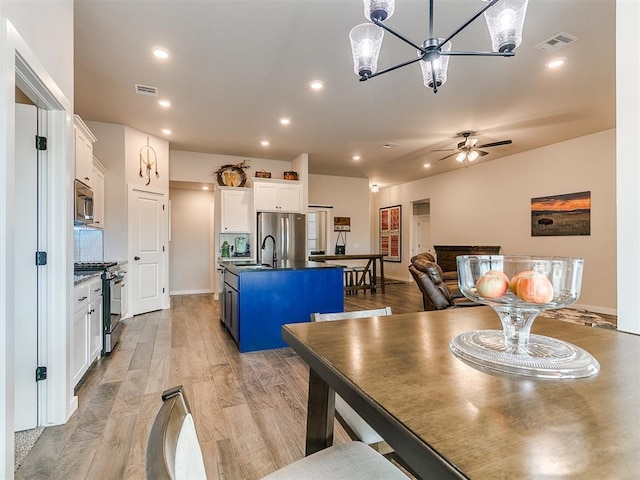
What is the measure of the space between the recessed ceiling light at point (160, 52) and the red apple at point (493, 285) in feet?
11.0

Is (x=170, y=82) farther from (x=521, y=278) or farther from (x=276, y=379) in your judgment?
(x=521, y=278)

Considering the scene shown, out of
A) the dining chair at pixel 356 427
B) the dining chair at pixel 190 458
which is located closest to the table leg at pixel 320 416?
the dining chair at pixel 356 427

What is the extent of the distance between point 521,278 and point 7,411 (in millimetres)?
2025

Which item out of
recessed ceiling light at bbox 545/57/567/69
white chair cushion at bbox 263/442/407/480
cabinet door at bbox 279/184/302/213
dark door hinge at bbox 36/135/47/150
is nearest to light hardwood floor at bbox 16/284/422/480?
white chair cushion at bbox 263/442/407/480

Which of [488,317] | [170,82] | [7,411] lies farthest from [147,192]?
[488,317]

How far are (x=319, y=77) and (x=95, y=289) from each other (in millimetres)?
3064

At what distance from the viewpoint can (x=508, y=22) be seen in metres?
1.66

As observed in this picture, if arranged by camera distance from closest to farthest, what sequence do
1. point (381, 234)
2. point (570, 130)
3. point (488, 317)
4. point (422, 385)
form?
point (422, 385) < point (488, 317) < point (570, 130) < point (381, 234)

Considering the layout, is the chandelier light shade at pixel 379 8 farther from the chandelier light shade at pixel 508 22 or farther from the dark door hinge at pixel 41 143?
the dark door hinge at pixel 41 143

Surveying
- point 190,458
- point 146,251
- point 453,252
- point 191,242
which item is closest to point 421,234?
point 453,252

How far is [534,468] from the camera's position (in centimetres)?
47

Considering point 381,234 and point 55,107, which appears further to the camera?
point 381,234

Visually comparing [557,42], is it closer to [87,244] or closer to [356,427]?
[356,427]

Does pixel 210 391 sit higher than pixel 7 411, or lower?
lower
